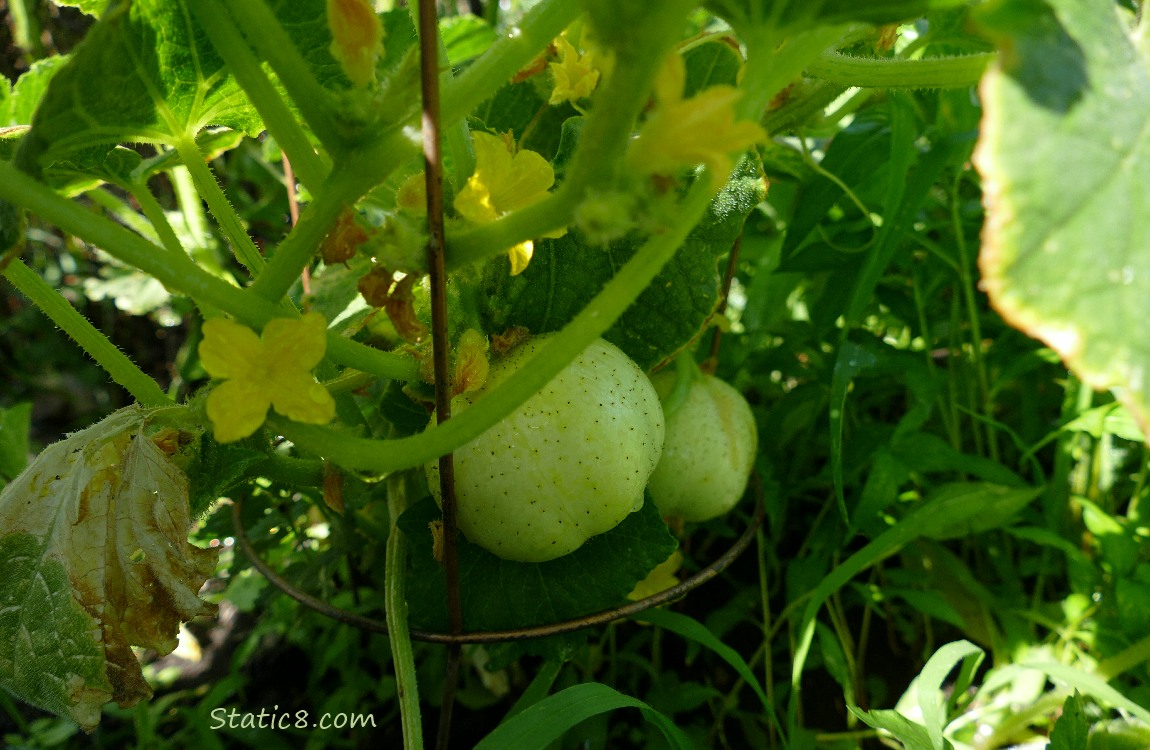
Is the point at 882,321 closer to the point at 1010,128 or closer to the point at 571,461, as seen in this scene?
the point at 571,461

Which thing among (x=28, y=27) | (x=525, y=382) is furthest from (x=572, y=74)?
(x=28, y=27)

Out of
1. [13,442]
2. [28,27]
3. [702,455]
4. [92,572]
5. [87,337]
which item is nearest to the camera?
[92,572]

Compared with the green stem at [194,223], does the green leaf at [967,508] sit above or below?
below

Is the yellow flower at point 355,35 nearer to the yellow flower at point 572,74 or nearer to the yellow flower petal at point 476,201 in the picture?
the yellow flower petal at point 476,201

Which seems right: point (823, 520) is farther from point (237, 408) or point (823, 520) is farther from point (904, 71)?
point (237, 408)

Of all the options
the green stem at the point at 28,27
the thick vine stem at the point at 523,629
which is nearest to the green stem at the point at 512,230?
the thick vine stem at the point at 523,629
